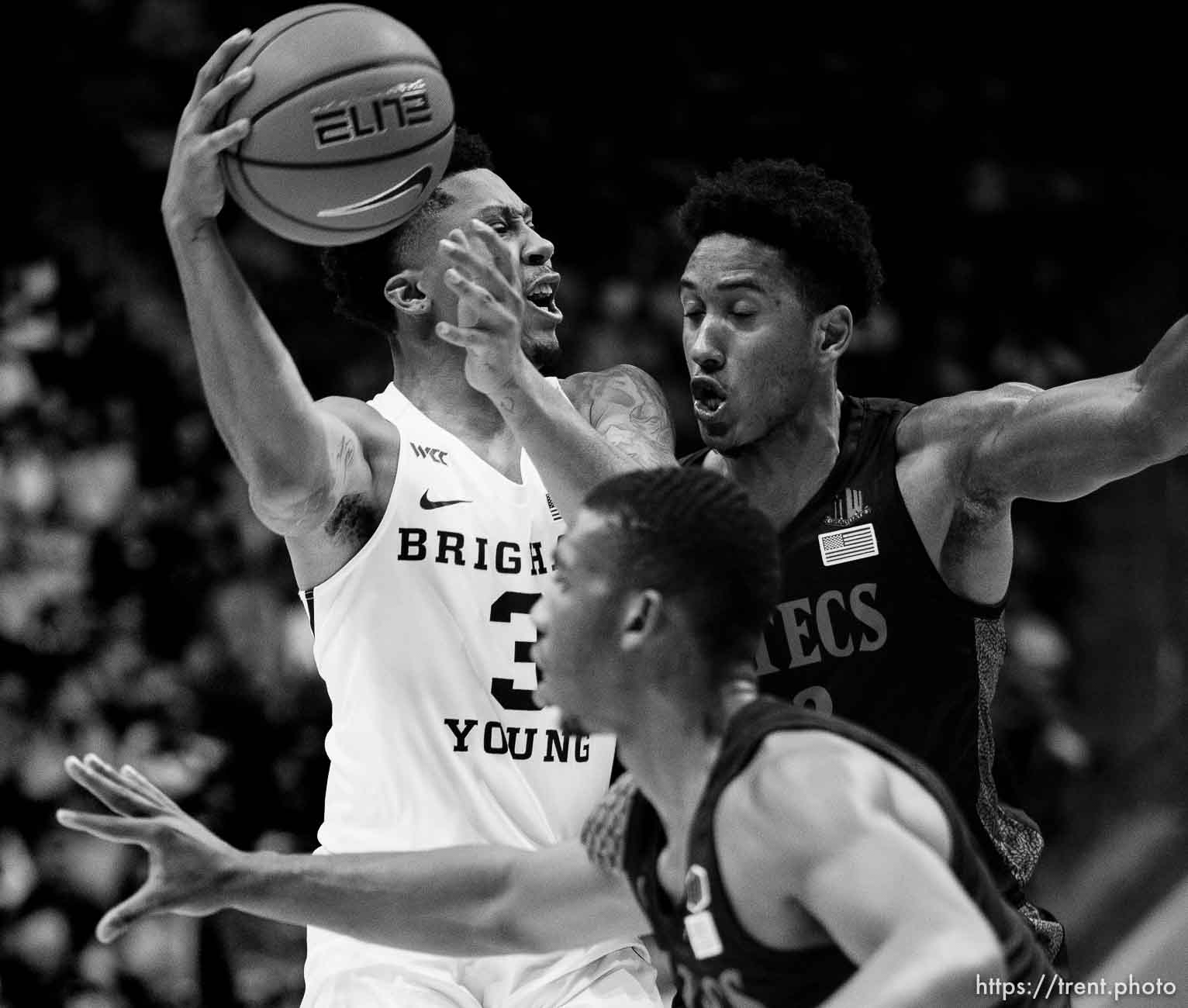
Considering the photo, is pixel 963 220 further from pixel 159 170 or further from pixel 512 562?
pixel 512 562

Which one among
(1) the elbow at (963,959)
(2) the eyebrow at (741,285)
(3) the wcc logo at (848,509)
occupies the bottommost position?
(1) the elbow at (963,959)

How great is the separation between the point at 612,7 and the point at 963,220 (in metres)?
1.91

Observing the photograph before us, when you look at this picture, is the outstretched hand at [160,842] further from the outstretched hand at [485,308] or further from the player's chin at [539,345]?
the player's chin at [539,345]

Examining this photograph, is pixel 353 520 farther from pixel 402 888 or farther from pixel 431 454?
pixel 402 888

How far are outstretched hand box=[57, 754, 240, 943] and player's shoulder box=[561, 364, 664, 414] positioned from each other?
1.74 m

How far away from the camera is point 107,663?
22.1ft

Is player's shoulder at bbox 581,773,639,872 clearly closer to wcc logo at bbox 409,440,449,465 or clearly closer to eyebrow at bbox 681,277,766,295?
wcc logo at bbox 409,440,449,465

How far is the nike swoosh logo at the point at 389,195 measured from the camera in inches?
142

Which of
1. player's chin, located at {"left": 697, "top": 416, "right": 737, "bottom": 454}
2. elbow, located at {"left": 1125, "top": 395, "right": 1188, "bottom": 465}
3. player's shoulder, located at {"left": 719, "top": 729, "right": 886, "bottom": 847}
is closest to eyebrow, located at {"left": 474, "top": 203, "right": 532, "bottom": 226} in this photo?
player's chin, located at {"left": 697, "top": 416, "right": 737, "bottom": 454}

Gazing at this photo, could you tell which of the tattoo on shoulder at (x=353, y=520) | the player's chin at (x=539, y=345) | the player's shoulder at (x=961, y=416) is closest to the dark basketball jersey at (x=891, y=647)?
the player's shoulder at (x=961, y=416)

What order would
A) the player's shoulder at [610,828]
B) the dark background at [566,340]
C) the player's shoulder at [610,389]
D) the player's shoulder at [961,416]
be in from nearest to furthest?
1. the player's shoulder at [610,828]
2. the player's shoulder at [961,416]
3. the player's shoulder at [610,389]
4. the dark background at [566,340]

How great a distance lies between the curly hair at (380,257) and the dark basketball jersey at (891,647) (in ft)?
3.65

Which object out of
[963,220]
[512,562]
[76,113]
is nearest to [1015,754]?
[963,220]

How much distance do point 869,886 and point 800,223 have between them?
2.31 metres
